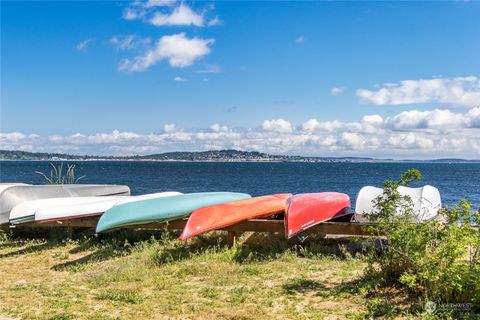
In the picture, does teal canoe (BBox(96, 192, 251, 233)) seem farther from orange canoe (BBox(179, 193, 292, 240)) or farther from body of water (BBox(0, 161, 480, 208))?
body of water (BBox(0, 161, 480, 208))

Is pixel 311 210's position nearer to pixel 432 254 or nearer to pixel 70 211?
pixel 432 254

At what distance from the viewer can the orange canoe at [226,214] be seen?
7887 millimetres

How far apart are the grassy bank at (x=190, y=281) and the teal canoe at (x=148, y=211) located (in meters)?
0.48

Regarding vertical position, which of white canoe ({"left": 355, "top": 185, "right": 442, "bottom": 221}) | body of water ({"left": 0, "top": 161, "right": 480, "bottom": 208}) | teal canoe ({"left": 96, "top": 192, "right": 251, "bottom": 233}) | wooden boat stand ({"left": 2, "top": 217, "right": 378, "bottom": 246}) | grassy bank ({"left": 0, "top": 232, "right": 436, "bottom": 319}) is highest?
white canoe ({"left": 355, "top": 185, "right": 442, "bottom": 221})

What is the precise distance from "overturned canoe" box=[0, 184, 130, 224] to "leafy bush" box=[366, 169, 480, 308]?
8228 millimetres

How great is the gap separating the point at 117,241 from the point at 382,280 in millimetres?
5716

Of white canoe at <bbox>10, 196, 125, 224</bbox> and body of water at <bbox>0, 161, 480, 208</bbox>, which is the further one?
body of water at <bbox>0, 161, 480, 208</bbox>

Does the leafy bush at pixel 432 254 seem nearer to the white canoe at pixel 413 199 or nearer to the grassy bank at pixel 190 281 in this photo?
the grassy bank at pixel 190 281

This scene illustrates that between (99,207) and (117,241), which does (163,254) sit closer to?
(117,241)

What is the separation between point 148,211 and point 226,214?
167cm

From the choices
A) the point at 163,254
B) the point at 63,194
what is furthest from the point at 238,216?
the point at 63,194

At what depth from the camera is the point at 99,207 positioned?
393 inches

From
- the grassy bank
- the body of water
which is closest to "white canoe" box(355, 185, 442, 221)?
the grassy bank

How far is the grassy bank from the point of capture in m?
5.40
